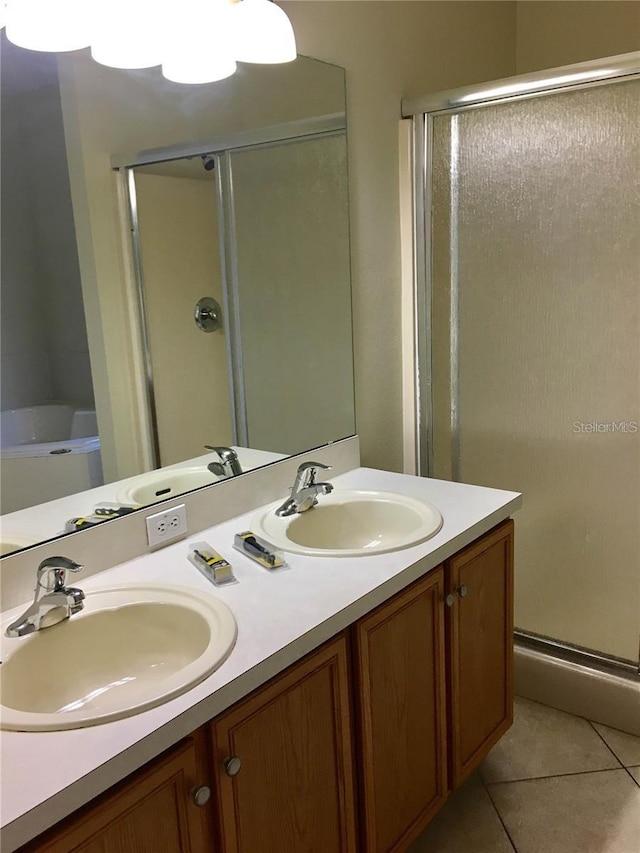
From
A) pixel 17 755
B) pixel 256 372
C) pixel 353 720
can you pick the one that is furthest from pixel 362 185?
pixel 17 755

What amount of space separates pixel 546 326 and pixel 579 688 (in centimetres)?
115

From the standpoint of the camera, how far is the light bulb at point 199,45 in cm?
155

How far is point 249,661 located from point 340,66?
5.41ft

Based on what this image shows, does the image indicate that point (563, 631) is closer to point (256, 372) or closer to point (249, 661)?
point (256, 372)

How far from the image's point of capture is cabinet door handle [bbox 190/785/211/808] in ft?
3.37

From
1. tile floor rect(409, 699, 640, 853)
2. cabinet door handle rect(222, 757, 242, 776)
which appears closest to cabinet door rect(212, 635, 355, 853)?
cabinet door handle rect(222, 757, 242, 776)

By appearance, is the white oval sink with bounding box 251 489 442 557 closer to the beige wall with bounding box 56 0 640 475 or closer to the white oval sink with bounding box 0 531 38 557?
the beige wall with bounding box 56 0 640 475

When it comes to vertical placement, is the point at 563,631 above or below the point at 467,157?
below

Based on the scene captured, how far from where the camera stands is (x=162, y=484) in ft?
5.34

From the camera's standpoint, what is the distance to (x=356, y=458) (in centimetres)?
219

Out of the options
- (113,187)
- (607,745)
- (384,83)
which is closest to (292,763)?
(113,187)

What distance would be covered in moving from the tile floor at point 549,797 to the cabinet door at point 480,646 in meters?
0.18

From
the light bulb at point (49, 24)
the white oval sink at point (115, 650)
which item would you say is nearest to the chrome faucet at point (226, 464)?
the white oval sink at point (115, 650)

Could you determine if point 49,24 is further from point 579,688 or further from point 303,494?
point 579,688
